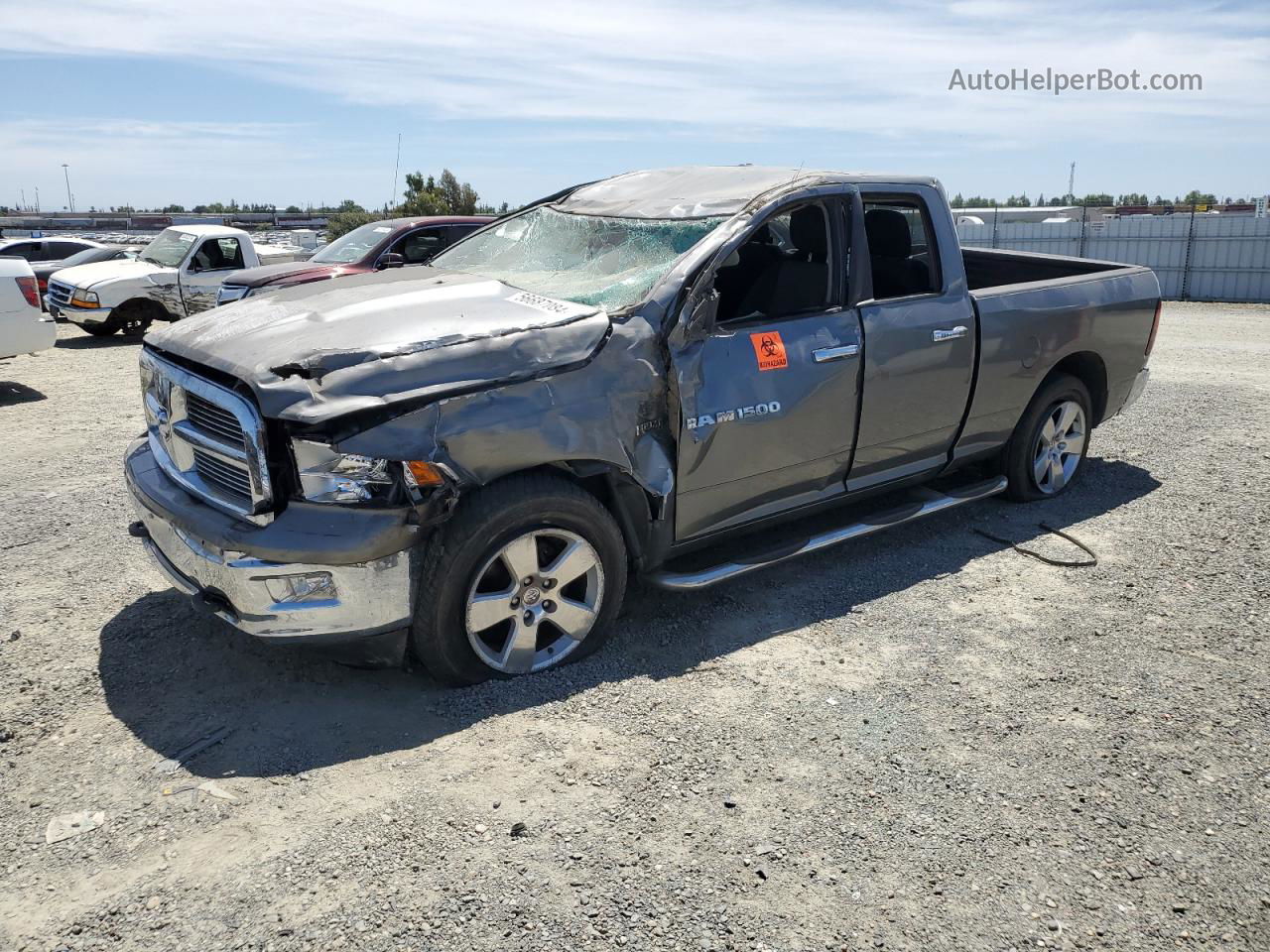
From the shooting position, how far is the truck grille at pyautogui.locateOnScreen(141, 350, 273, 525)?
11.1ft

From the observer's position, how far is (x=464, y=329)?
3650mm

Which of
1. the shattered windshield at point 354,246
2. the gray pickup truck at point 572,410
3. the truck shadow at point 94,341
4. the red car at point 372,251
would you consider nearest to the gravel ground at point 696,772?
the gray pickup truck at point 572,410

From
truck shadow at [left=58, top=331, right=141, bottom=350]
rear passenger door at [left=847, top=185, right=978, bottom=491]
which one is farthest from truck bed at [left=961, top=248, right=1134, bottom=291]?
truck shadow at [left=58, top=331, right=141, bottom=350]

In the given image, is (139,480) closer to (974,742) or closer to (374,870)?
(374,870)

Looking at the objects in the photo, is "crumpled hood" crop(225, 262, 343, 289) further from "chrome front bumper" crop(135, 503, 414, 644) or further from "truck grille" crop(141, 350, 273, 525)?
"chrome front bumper" crop(135, 503, 414, 644)

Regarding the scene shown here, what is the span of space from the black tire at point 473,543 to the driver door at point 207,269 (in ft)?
37.7

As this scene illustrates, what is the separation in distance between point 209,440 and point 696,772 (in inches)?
85.0

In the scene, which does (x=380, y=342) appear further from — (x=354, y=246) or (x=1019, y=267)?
(x=354, y=246)

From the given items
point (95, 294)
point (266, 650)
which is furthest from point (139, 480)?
point (95, 294)

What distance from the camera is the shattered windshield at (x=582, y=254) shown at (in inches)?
167

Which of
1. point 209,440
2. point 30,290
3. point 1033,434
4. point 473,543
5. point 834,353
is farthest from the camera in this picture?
point 30,290

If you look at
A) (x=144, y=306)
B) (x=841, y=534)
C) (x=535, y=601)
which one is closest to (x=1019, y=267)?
(x=841, y=534)

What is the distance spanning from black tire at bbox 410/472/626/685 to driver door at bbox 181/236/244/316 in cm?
1150

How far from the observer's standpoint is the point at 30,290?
990cm
